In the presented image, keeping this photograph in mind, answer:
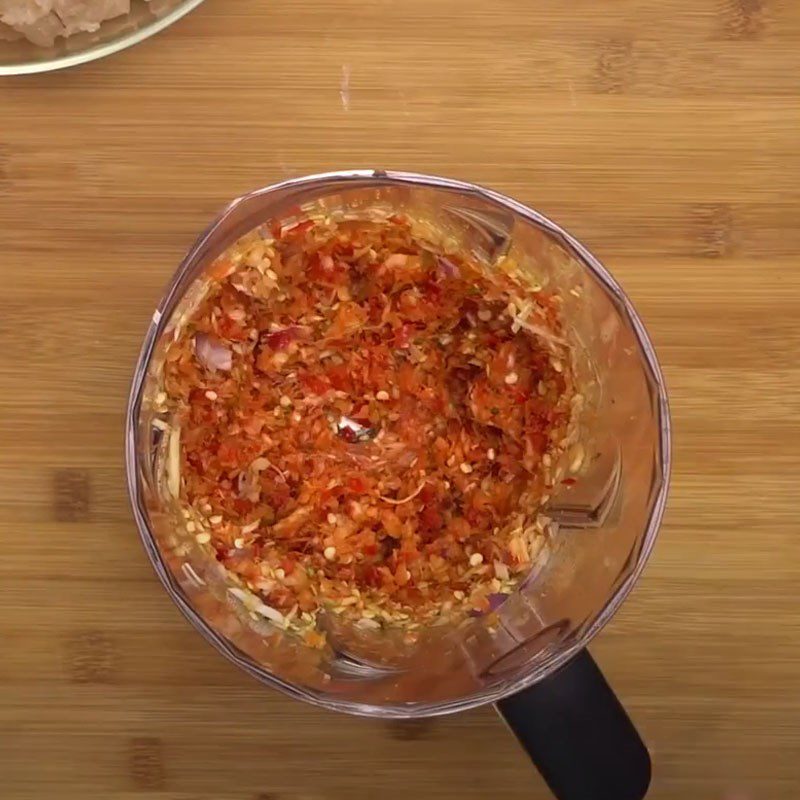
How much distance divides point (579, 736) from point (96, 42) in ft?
2.44

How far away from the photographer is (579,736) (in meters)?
0.77

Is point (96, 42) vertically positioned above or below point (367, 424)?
above

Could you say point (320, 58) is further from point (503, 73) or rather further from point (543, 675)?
point (543, 675)

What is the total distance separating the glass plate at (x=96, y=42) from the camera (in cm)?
86

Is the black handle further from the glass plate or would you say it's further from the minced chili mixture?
the glass plate

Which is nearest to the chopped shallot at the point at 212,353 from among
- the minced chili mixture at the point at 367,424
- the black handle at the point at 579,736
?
the minced chili mixture at the point at 367,424

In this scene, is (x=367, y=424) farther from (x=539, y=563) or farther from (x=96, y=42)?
(x=96, y=42)

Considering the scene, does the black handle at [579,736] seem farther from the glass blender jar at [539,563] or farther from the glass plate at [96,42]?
the glass plate at [96,42]

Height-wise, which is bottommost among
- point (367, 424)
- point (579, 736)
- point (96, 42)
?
point (579, 736)

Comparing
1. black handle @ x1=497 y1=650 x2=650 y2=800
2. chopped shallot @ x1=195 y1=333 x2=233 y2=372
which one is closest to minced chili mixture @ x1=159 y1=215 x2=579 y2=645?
chopped shallot @ x1=195 y1=333 x2=233 y2=372

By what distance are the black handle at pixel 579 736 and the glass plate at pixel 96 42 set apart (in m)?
0.67

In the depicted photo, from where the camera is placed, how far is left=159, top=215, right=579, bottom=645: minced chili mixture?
0.90 m

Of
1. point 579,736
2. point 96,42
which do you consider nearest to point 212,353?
point 96,42

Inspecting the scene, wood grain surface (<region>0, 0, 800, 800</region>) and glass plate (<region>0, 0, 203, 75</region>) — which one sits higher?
glass plate (<region>0, 0, 203, 75</region>)
